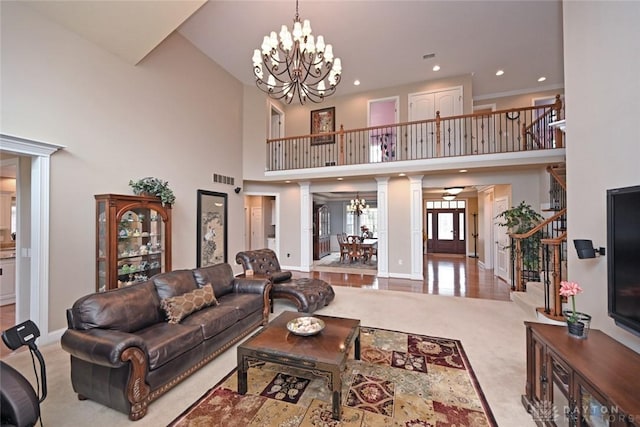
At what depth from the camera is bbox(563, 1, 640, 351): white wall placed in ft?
6.37

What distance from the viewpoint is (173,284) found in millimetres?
3053

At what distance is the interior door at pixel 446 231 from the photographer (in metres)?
11.7

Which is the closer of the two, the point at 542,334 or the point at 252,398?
the point at 542,334

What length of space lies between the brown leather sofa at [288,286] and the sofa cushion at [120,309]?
180 cm

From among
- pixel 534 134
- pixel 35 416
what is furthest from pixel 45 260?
pixel 534 134

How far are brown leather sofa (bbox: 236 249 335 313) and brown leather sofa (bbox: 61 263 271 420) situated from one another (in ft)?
3.16

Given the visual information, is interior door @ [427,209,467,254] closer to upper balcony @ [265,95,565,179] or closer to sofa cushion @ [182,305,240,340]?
upper balcony @ [265,95,565,179]

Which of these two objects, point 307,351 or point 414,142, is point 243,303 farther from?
point 414,142

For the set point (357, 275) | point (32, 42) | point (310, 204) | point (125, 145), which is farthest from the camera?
point (310, 204)

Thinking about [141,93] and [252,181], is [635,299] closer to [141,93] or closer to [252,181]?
[141,93]

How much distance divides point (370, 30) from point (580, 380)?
5.90 metres

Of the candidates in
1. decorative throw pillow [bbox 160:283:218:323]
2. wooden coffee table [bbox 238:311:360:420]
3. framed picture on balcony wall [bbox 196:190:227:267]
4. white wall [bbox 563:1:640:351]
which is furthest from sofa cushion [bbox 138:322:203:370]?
white wall [bbox 563:1:640:351]

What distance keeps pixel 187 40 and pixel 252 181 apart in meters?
3.51

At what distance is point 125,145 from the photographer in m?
4.33
